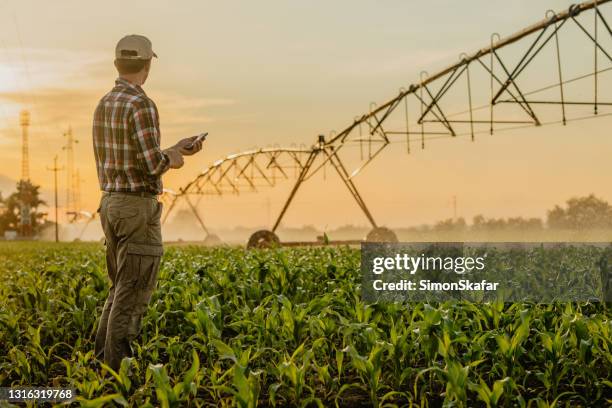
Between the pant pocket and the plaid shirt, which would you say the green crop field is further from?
the plaid shirt

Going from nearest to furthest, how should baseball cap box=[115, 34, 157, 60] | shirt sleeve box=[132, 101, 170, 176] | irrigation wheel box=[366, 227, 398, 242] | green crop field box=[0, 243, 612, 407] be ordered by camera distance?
green crop field box=[0, 243, 612, 407]
shirt sleeve box=[132, 101, 170, 176]
baseball cap box=[115, 34, 157, 60]
irrigation wheel box=[366, 227, 398, 242]

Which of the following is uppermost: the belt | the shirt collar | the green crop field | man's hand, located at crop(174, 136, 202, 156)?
the shirt collar

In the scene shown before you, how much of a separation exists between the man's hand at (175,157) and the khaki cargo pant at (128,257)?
35 centimetres

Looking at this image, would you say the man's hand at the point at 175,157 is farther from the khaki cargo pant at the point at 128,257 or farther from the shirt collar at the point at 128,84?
the shirt collar at the point at 128,84

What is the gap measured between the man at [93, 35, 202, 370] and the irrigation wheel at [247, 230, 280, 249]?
45.8 feet

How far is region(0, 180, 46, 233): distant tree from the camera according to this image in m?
113

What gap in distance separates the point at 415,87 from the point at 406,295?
30.9 feet

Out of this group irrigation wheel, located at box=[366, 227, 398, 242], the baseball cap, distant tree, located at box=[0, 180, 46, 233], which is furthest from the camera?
distant tree, located at box=[0, 180, 46, 233]

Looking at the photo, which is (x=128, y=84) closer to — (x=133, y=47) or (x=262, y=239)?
(x=133, y=47)

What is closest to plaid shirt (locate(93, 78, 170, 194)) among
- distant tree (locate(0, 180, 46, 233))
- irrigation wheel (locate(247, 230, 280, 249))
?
irrigation wheel (locate(247, 230, 280, 249))

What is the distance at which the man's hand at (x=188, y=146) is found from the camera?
552 centimetres

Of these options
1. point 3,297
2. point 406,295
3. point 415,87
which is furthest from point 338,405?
point 415,87

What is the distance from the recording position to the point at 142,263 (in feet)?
18.4

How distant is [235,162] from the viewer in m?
26.1
